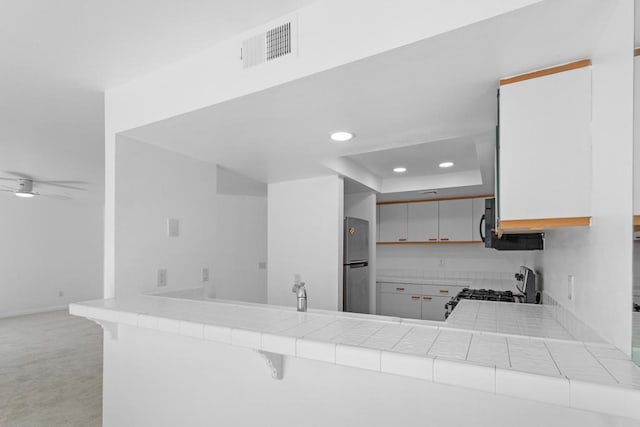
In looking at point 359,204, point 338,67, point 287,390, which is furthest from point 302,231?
point 338,67

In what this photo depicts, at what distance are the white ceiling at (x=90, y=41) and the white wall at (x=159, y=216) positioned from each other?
1.63 ft

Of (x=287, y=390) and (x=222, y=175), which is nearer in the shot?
(x=287, y=390)

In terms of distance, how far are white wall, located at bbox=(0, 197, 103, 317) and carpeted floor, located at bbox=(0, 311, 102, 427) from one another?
3.35ft

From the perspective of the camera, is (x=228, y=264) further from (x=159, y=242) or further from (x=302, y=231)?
(x=159, y=242)

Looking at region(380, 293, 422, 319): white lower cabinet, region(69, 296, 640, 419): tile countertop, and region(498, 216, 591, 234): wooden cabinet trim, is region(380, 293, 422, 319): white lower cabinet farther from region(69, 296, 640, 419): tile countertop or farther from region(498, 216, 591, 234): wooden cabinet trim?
region(498, 216, 591, 234): wooden cabinet trim

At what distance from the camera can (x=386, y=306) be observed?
19.1 ft

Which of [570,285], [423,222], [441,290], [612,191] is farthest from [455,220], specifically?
[612,191]

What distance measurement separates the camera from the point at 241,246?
6.57 metres

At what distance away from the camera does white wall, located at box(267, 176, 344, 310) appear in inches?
148

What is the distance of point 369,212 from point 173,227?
273cm

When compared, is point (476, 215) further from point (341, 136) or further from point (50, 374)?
point (50, 374)

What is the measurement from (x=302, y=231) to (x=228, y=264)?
290 cm

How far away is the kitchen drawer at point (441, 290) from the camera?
209 inches

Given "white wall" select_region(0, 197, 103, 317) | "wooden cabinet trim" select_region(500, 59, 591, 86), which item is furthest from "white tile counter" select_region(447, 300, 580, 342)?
"white wall" select_region(0, 197, 103, 317)
